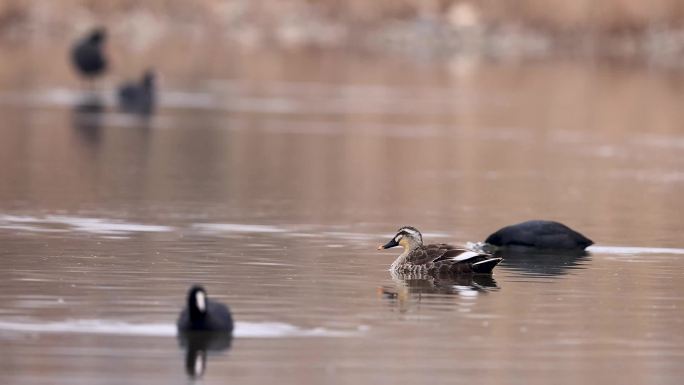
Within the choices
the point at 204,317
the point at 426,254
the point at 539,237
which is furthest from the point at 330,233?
the point at 204,317

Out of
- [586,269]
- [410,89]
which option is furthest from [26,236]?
[410,89]

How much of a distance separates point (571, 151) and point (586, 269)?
12.8 meters

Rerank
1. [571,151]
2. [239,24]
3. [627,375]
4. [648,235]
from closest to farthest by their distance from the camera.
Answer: [627,375]
[648,235]
[571,151]
[239,24]

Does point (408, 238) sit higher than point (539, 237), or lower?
higher

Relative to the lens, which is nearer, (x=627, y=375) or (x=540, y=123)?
(x=627, y=375)

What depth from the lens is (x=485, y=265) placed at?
46.9 ft

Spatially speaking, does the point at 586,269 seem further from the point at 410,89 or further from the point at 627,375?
the point at 410,89

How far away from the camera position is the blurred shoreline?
57344mm

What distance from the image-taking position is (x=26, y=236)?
53.5 feet

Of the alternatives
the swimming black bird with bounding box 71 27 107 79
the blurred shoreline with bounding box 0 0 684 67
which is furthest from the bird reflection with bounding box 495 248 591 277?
the blurred shoreline with bounding box 0 0 684 67

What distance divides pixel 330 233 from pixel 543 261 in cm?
231

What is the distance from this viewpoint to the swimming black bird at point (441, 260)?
14266 millimetres

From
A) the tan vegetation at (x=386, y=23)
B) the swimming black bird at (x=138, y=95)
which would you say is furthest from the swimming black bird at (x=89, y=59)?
the tan vegetation at (x=386, y=23)

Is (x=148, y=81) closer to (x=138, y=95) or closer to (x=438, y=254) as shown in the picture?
(x=138, y=95)
